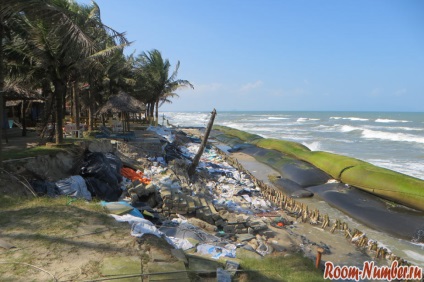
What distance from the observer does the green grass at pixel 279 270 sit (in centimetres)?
470

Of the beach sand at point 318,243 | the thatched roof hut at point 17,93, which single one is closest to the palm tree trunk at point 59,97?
the thatched roof hut at point 17,93

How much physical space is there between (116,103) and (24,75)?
5.54 m

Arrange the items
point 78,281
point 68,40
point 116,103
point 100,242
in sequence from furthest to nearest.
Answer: point 116,103, point 68,40, point 100,242, point 78,281

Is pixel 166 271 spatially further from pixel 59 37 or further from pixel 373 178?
pixel 373 178

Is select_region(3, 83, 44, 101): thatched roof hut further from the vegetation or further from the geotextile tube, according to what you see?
the geotextile tube

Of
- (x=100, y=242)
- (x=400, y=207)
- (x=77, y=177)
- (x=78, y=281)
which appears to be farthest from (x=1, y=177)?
(x=400, y=207)

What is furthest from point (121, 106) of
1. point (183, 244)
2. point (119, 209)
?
point (183, 244)

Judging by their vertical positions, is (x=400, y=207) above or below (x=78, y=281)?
below

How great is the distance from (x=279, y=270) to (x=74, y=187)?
5.98 meters

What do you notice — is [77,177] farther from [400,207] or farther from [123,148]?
[400,207]

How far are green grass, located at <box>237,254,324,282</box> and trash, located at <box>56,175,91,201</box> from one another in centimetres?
508

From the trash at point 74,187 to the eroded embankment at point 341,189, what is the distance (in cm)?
903

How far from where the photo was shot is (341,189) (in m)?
13.9

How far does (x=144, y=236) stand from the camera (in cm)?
511
